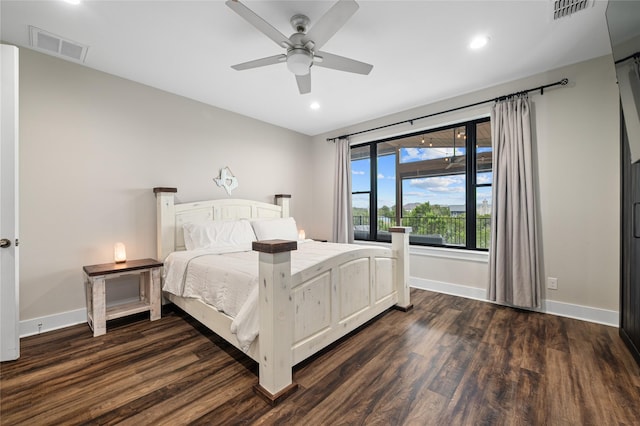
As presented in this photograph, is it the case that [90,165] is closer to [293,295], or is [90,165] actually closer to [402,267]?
[293,295]

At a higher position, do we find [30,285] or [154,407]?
[30,285]

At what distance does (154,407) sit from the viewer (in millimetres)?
1614

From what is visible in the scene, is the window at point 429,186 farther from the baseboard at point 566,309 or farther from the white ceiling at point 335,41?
the white ceiling at point 335,41

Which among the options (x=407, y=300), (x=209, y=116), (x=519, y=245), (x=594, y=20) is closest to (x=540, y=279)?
(x=519, y=245)

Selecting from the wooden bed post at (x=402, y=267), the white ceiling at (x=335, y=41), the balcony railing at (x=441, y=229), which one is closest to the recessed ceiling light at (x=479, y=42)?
the white ceiling at (x=335, y=41)

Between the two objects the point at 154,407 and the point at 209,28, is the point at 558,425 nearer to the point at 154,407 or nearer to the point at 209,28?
the point at 154,407

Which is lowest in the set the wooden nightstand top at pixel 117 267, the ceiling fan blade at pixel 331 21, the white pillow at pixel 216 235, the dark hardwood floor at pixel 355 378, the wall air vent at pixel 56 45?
the dark hardwood floor at pixel 355 378

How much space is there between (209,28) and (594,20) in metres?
3.06

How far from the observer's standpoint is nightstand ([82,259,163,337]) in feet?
8.20

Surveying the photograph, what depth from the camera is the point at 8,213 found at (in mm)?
2098

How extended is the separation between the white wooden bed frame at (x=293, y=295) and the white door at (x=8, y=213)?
118 centimetres

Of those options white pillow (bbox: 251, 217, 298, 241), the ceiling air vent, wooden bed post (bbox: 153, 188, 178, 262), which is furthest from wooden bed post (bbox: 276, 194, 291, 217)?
the ceiling air vent

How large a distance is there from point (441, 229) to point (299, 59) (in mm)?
3093

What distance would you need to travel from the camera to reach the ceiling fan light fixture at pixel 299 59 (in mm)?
2062
